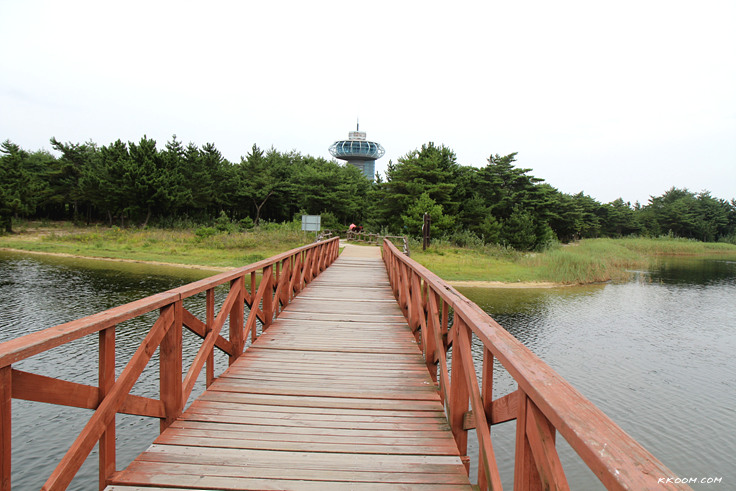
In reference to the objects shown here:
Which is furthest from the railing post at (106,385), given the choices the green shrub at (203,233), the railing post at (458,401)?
the green shrub at (203,233)

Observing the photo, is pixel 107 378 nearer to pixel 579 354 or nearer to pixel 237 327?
pixel 237 327

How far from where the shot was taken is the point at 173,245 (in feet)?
88.0

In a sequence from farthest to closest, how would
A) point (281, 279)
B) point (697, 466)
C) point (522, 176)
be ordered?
point (522, 176) < point (281, 279) < point (697, 466)

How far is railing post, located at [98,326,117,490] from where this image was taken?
7.29 ft

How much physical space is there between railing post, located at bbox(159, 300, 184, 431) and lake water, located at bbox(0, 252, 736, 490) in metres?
2.69

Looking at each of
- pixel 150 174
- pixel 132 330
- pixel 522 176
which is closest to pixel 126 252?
pixel 150 174

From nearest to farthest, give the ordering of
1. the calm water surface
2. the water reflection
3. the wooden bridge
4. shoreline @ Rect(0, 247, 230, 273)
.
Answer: the wooden bridge → the water reflection → the calm water surface → shoreline @ Rect(0, 247, 230, 273)

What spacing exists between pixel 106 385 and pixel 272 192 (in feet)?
138

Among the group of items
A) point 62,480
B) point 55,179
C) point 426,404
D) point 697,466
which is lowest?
point 697,466

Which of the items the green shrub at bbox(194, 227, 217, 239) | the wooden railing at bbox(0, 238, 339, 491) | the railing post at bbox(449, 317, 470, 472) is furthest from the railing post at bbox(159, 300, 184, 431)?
the green shrub at bbox(194, 227, 217, 239)

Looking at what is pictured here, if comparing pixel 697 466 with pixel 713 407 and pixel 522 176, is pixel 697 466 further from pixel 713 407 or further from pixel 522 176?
pixel 522 176

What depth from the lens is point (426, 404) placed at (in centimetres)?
346

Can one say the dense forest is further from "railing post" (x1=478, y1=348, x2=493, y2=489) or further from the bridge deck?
"railing post" (x1=478, y1=348, x2=493, y2=489)

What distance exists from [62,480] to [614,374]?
9076 millimetres
